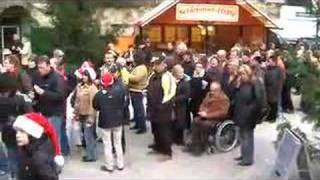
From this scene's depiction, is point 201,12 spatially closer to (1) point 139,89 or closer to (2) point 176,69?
(1) point 139,89

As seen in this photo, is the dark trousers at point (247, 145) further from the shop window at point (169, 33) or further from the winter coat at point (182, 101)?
the shop window at point (169, 33)

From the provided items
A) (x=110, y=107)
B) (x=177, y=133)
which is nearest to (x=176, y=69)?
(x=177, y=133)

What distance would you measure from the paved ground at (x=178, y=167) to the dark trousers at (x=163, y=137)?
0.55 ft

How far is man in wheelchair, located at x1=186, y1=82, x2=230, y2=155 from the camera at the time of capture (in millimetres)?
11703

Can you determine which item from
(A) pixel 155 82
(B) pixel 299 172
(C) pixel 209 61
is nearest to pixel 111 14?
(C) pixel 209 61

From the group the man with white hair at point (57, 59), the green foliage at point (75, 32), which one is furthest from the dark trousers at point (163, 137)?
the green foliage at point (75, 32)

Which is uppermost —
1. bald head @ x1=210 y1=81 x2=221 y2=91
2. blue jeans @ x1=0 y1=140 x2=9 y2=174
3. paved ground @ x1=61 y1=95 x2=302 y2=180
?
bald head @ x1=210 y1=81 x2=221 y2=91

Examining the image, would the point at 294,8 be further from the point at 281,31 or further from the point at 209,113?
the point at 209,113

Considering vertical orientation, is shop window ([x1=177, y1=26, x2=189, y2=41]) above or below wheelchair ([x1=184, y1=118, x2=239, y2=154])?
above

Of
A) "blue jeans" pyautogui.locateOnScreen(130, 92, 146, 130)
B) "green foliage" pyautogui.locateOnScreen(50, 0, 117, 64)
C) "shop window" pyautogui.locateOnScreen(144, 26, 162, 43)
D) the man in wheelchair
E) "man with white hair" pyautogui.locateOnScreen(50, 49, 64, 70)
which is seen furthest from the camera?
"shop window" pyautogui.locateOnScreen(144, 26, 162, 43)

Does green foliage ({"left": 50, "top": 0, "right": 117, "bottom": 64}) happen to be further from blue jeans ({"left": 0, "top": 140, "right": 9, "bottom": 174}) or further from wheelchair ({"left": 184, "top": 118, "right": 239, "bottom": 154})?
blue jeans ({"left": 0, "top": 140, "right": 9, "bottom": 174})

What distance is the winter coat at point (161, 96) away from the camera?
11.6m

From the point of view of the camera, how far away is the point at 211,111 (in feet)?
38.6

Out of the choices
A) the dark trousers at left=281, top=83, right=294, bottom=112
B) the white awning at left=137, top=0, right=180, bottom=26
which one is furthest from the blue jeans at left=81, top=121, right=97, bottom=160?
the white awning at left=137, top=0, right=180, bottom=26
